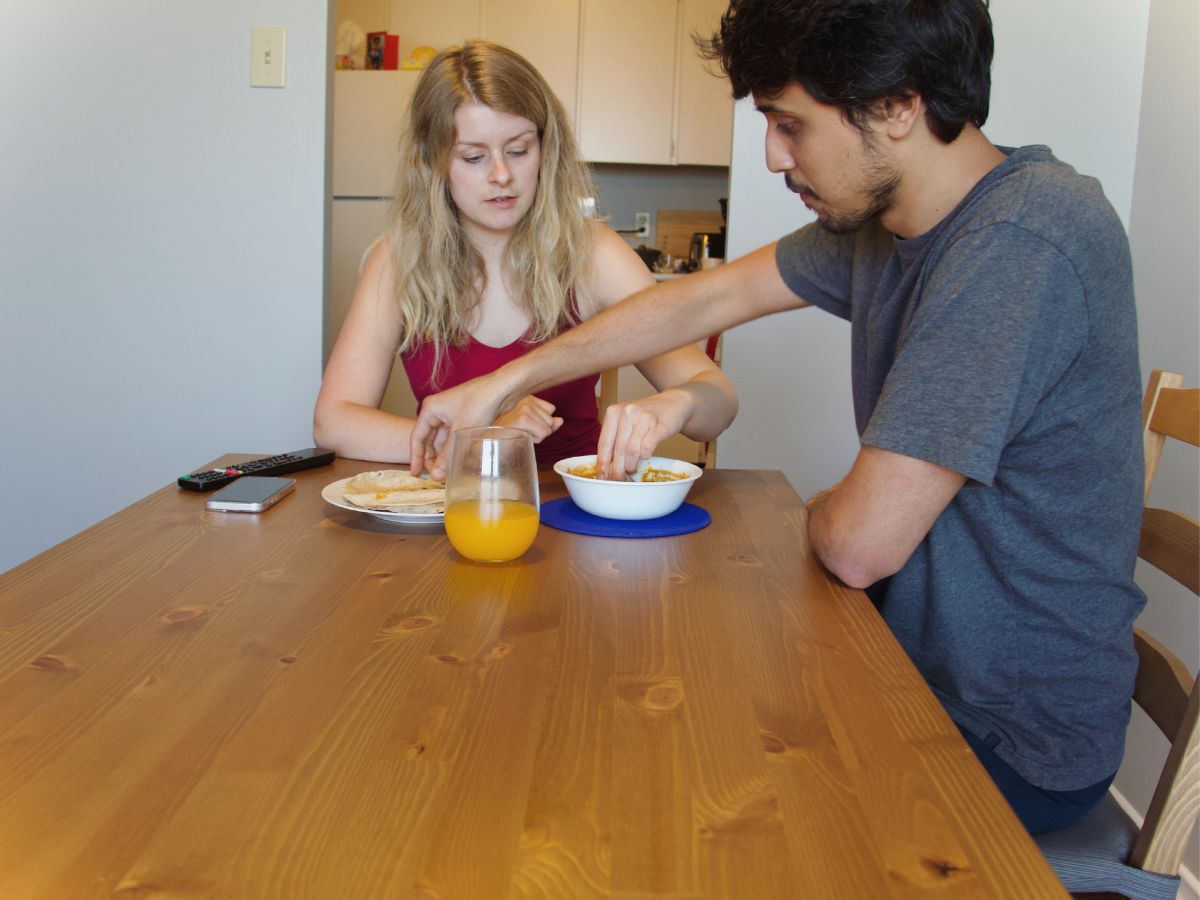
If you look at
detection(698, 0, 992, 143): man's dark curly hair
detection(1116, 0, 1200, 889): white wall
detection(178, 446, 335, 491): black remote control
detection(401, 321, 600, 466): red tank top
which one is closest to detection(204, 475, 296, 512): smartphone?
detection(178, 446, 335, 491): black remote control

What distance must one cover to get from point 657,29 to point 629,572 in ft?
14.1

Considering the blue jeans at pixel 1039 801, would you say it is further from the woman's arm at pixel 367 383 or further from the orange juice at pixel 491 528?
the woman's arm at pixel 367 383

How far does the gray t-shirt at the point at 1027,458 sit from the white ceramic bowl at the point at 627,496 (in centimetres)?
25

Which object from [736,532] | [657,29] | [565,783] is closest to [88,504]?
[736,532]

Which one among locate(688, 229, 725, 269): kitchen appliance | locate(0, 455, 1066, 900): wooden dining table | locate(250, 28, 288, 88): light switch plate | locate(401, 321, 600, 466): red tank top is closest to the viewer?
locate(0, 455, 1066, 900): wooden dining table

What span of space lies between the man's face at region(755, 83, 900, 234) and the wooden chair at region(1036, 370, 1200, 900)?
0.42 meters

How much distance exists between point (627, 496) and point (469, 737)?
1.73ft

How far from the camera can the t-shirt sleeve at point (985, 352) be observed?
36.1 inches

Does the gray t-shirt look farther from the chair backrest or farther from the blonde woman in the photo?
the blonde woman

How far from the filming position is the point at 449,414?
1.31 meters

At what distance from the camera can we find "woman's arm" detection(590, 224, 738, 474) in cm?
122

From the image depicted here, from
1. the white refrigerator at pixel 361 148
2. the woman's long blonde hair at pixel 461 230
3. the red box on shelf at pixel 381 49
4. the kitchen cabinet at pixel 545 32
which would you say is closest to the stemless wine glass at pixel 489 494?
the woman's long blonde hair at pixel 461 230

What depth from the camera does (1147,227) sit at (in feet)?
6.61

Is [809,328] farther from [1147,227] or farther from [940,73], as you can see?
[940,73]
